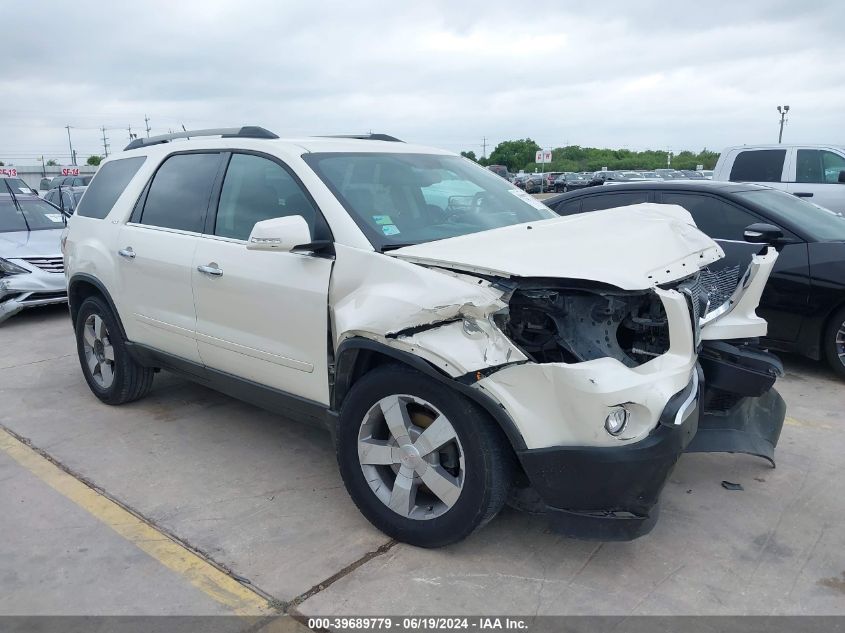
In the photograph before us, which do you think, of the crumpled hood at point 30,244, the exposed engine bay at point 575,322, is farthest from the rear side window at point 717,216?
the crumpled hood at point 30,244

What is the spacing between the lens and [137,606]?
289 cm

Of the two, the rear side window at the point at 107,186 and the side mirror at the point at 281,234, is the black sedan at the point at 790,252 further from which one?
the rear side window at the point at 107,186

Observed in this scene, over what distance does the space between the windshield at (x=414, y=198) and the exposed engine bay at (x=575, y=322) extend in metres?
0.68

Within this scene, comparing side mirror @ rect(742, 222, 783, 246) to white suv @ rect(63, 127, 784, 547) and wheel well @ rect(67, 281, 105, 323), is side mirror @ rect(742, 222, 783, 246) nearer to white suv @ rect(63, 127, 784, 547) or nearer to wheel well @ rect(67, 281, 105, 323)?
white suv @ rect(63, 127, 784, 547)

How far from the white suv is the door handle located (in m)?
0.01

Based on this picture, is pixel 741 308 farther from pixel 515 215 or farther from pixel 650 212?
pixel 515 215

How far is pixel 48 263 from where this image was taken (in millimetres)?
8531

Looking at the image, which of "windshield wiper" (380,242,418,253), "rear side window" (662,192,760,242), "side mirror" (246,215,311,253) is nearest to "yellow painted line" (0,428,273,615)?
"side mirror" (246,215,311,253)

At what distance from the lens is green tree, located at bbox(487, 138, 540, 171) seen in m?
87.8

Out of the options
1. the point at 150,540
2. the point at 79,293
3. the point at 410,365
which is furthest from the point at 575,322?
the point at 79,293

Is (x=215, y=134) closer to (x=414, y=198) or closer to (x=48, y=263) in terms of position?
(x=414, y=198)

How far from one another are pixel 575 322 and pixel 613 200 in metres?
3.81

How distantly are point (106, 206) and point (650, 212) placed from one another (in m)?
3.74
